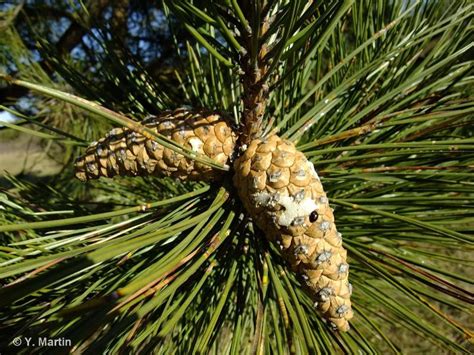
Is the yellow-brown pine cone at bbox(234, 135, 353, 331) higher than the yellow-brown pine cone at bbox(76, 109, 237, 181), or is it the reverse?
the yellow-brown pine cone at bbox(76, 109, 237, 181)

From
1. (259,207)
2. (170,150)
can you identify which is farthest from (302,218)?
(170,150)

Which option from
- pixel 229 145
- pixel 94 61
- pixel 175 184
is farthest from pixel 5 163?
pixel 229 145

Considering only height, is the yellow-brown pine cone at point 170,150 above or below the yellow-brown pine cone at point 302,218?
above

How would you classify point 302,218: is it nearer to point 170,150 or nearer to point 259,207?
point 259,207

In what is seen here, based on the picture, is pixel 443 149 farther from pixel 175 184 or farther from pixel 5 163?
pixel 5 163
